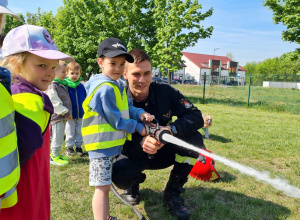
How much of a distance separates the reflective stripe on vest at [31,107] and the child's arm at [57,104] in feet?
12.4

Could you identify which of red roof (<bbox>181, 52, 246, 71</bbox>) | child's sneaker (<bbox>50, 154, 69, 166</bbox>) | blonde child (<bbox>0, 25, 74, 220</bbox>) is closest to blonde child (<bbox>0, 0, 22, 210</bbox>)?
blonde child (<bbox>0, 25, 74, 220</bbox>)

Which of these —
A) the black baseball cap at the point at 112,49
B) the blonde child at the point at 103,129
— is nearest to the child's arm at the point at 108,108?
the blonde child at the point at 103,129

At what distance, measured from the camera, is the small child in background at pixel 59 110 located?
17.2 feet

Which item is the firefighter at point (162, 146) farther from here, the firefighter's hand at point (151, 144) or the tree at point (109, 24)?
the tree at point (109, 24)

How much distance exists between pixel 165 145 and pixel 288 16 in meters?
15.8

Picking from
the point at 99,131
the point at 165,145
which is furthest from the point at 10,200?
the point at 165,145

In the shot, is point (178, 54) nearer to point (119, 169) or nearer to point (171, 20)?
point (171, 20)

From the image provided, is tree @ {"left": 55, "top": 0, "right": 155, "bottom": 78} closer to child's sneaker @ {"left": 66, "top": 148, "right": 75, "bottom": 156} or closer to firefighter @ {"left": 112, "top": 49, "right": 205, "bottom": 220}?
child's sneaker @ {"left": 66, "top": 148, "right": 75, "bottom": 156}

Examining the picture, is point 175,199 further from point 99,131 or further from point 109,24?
point 109,24

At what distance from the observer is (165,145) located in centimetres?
343

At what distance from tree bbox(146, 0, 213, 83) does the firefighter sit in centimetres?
1653

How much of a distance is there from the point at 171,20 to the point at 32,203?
20025 millimetres

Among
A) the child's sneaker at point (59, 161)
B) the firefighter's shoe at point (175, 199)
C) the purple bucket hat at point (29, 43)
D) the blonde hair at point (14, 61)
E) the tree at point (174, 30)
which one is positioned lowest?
the child's sneaker at point (59, 161)

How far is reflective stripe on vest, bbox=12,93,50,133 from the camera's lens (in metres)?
1.48
